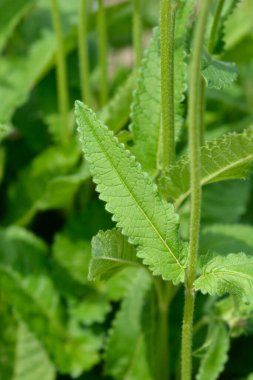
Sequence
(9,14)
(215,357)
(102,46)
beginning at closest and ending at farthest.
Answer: (215,357) → (102,46) → (9,14)

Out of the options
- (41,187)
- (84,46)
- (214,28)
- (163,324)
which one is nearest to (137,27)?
(84,46)

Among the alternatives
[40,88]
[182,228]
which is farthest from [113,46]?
[182,228]

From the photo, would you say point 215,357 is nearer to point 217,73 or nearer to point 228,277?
point 228,277

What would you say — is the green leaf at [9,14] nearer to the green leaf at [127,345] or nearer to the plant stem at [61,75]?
the plant stem at [61,75]

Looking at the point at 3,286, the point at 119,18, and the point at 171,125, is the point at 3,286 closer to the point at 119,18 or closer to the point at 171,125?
the point at 171,125

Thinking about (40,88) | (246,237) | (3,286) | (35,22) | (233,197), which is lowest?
(3,286)

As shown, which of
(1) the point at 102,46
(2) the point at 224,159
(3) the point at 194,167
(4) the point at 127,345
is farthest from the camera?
(1) the point at 102,46

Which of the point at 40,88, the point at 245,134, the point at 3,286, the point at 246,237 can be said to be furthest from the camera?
the point at 40,88

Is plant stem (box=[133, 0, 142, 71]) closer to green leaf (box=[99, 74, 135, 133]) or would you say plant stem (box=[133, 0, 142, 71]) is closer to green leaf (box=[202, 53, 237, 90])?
green leaf (box=[99, 74, 135, 133])
